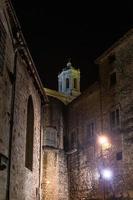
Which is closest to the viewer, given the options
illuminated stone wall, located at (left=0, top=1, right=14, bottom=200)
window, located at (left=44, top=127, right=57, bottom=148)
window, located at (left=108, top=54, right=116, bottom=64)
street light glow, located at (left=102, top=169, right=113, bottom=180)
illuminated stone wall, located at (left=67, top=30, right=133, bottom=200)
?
illuminated stone wall, located at (left=0, top=1, right=14, bottom=200)

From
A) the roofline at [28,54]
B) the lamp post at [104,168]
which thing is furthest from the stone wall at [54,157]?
the roofline at [28,54]

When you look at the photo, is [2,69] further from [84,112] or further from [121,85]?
[84,112]

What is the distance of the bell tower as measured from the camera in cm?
5431

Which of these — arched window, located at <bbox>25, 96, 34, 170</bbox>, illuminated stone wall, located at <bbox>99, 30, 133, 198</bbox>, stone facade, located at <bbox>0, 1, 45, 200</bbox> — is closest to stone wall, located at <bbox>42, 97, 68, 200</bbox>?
illuminated stone wall, located at <bbox>99, 30, 133, 198</bbox>

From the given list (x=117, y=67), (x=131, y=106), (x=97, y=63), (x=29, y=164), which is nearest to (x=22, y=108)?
(x=29, y=164)

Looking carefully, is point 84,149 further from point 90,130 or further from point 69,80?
point 69,80

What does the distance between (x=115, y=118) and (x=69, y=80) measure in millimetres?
33026

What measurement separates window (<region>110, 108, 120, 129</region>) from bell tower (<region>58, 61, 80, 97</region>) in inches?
1219

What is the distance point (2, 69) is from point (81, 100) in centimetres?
1774

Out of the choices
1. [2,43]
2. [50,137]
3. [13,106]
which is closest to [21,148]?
[13,106]

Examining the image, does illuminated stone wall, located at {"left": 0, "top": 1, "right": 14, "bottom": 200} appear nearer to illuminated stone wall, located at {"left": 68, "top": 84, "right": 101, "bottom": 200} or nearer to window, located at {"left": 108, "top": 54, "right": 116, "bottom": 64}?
window, located at {"left": 108, "top": 54, "right": 116, "bottom": 64}

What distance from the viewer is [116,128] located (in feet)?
72.3

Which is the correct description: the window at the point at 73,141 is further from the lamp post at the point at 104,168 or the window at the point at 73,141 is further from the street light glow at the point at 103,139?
the street light glow at the point at 103,139

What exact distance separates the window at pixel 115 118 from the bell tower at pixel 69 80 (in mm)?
30959
